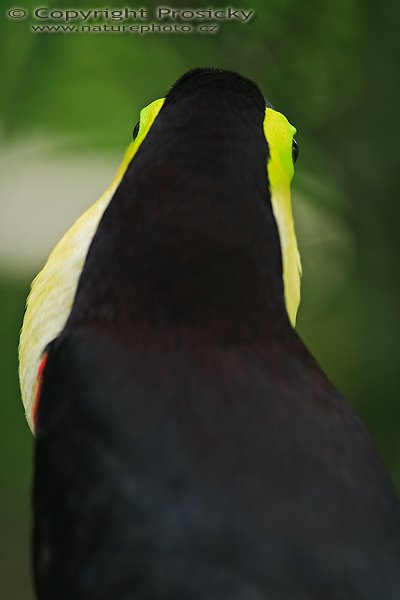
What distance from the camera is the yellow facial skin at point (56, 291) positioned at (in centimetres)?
82

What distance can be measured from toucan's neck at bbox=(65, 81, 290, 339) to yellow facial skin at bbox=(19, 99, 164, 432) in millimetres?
24

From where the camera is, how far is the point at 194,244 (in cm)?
→ 79

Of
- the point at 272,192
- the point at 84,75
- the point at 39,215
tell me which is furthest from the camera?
the point at 39,215

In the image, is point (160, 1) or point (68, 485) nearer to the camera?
point (68, 485)

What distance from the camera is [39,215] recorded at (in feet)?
5.34

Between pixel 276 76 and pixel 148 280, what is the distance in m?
0.63

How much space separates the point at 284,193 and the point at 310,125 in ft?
1.61

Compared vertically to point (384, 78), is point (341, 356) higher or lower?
lower

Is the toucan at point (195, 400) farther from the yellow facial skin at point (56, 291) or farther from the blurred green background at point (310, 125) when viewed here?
the blurred green background at point (310, 125)

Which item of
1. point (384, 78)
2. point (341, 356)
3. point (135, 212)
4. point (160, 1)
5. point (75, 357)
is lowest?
point (341, 356)

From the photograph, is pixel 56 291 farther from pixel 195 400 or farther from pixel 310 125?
pixel 310 125

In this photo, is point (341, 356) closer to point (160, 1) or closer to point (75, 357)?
point (160, 1)

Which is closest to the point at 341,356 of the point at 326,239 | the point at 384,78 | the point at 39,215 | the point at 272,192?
the point at 326,239

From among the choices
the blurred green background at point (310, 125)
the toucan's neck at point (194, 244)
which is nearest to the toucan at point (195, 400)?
the toucan's neck at point (194, 244)
